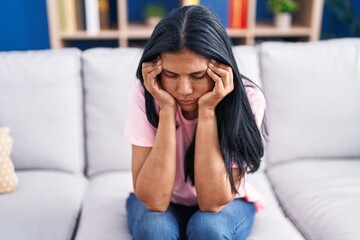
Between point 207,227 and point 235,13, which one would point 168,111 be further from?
point 235,13

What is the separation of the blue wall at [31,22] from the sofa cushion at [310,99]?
3.54 feet

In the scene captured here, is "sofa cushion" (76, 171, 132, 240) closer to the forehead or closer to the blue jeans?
the blue jeans

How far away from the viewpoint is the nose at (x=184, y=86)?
0.99 metres

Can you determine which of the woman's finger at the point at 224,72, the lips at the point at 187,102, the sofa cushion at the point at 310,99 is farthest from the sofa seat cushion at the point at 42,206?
the sofa cushion at the point at 310,99

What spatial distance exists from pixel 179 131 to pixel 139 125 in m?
0.12

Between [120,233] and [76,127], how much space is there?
20.4 inches

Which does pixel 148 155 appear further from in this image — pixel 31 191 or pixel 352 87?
pixel 352 87

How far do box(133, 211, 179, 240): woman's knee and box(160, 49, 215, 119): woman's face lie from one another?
0.98 ft

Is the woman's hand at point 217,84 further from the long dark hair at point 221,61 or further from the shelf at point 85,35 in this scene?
the shelf at point 85,35

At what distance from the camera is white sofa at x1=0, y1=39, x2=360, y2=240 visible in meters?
1.49

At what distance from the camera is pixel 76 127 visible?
156 cm

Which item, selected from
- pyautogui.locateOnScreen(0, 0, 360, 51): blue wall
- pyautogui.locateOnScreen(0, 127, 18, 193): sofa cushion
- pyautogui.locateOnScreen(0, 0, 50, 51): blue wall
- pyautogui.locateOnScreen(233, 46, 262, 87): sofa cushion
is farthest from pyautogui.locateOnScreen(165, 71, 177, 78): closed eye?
pyautogui.locateOnScreen(0, 0, 50, 51): blue wall

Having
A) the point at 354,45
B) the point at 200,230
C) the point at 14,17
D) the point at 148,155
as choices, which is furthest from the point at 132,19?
the point at 200,230

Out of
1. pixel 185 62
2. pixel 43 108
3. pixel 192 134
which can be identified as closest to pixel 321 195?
pixel 192 134
